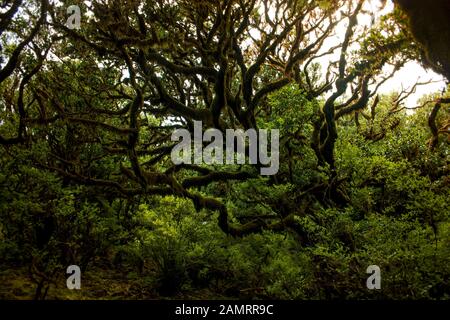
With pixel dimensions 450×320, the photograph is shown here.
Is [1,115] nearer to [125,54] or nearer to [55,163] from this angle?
[55,163]

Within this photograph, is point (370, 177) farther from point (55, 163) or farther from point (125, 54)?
point (55, 163)

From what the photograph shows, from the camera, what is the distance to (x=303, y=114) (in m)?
8.57

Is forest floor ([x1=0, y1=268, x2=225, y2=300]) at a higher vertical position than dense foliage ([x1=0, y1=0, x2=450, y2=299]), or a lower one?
lower

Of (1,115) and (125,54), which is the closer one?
(125,54)

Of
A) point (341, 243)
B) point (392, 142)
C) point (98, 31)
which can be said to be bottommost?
point (341, 243)

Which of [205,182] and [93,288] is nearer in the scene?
[93,288]

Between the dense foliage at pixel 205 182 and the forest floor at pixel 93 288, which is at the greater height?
the dense foliage at pixel 205 182

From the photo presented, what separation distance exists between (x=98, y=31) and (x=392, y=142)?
8.33 metres

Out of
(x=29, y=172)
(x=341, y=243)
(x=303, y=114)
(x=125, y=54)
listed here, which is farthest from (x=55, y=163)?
(x=341, y=243)

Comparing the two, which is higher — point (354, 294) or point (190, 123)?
point (190, 123)

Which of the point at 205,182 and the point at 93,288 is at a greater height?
the point at 205,182
